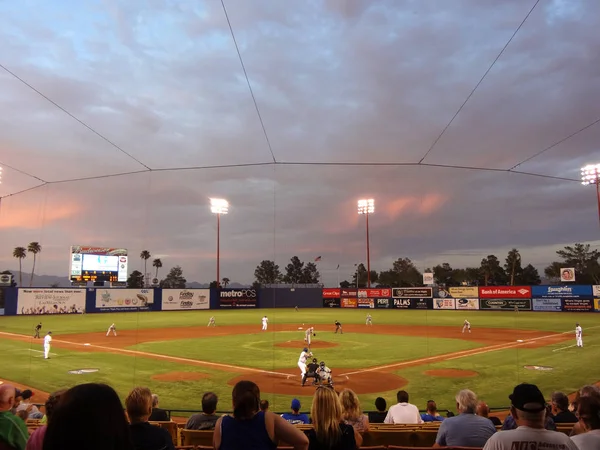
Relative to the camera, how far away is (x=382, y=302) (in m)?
63.5

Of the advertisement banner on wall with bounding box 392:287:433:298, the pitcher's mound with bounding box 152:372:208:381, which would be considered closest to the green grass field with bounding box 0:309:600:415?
the pitcher's mound with bounding box 152:372:208:381

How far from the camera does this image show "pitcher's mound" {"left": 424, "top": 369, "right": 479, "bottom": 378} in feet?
56.2

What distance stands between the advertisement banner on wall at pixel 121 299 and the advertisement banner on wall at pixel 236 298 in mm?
10965

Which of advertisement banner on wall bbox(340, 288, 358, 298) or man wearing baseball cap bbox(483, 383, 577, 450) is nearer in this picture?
man wearing baseball cap bbox(483, 383, 577, 450)

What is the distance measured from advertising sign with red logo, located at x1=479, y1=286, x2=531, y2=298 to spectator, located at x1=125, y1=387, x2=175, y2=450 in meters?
54.4

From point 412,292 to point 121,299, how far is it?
128 feet

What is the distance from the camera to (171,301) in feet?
198

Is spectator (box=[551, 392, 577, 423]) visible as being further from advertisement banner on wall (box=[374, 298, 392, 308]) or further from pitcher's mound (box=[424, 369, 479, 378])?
advertisement banner on wall (box=[374, 298, 392, 308])

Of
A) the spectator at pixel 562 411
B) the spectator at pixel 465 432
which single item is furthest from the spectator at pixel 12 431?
the spectator at pixel 562 411

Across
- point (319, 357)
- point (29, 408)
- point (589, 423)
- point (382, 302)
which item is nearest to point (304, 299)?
point (382, 302)

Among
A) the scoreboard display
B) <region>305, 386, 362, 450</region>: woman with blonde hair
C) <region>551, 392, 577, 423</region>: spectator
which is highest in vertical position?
the scoreboard display

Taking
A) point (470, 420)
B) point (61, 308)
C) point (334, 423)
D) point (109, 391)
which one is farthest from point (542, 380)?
point (61, 308)

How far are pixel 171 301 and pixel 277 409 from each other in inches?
2015

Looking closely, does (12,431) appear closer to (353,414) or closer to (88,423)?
(88,423)
